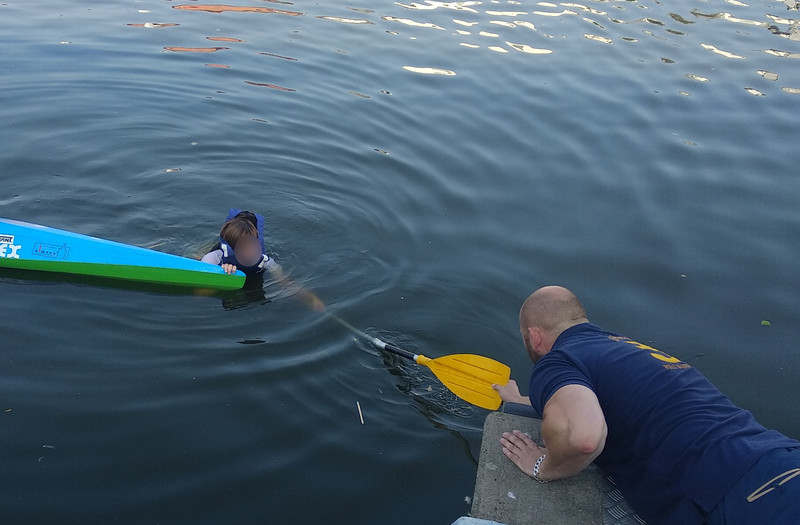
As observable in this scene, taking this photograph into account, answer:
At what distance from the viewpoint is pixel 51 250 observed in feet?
19.2

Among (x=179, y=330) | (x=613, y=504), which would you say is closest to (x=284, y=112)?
(x=179, y=330)

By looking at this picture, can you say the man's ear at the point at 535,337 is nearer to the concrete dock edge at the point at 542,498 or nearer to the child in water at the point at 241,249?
the concrete dock edge at the point at 542,498

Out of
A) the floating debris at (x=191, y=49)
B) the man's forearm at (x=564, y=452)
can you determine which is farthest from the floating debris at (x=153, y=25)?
the man's forearm at (x=564, y=452)

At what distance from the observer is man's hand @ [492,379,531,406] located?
4.35m

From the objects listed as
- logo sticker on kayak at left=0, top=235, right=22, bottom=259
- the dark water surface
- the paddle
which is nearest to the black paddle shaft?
the paddle

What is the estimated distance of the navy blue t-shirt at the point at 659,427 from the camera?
9.86 ft

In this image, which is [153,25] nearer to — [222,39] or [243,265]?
[222,39]

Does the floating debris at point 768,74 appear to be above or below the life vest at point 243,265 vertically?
above

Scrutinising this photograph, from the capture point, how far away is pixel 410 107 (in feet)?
32.0

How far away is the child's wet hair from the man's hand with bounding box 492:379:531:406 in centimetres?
261

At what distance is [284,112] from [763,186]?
5.81m

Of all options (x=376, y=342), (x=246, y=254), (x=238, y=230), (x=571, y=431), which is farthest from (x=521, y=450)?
(x=238, y=230)

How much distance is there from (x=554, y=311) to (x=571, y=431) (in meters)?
0.86

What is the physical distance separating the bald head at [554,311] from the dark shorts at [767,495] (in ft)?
3.82
